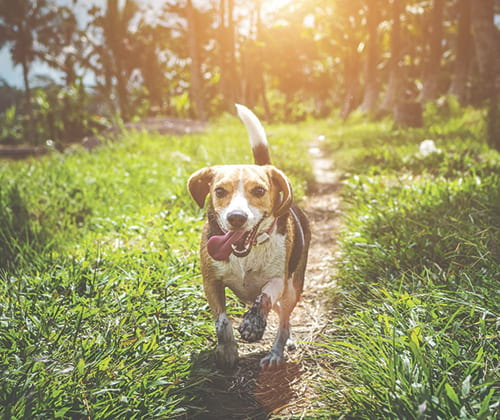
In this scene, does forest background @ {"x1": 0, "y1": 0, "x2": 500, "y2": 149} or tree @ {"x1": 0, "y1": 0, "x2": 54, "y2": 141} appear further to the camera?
tree @ {"x1": 0, "y1": 0, "x2": 54, "y2": 141}

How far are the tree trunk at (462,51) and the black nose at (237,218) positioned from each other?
1366 cm

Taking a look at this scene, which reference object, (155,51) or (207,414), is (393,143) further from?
(155,51)

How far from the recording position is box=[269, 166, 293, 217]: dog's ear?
8.07ft

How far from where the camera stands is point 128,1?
30203mm

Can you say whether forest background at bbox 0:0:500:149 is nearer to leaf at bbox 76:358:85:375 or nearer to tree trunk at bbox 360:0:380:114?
tree trunk at bbox 360:0:380:114

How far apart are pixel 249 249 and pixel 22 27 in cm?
3872

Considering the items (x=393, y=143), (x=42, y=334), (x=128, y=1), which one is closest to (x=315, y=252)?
(x=42, y=334)

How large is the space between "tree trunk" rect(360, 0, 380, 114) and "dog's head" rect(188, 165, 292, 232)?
15.4 meters

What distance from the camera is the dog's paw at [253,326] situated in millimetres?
2105

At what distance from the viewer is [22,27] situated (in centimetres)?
3347

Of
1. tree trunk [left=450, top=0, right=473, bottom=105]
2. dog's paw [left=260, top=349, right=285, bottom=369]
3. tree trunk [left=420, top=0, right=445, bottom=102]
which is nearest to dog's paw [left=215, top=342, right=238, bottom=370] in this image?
dog's paw [left=260, top=349, right=285, bottom=369]

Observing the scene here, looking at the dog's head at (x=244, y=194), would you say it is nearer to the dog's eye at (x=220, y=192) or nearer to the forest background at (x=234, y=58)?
the dog's eye at (x=220, y=192)

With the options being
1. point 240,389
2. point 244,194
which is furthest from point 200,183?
point 240,389

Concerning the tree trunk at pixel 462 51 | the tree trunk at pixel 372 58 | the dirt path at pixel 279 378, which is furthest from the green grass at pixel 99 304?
the tree trunk at pixel 372 58
